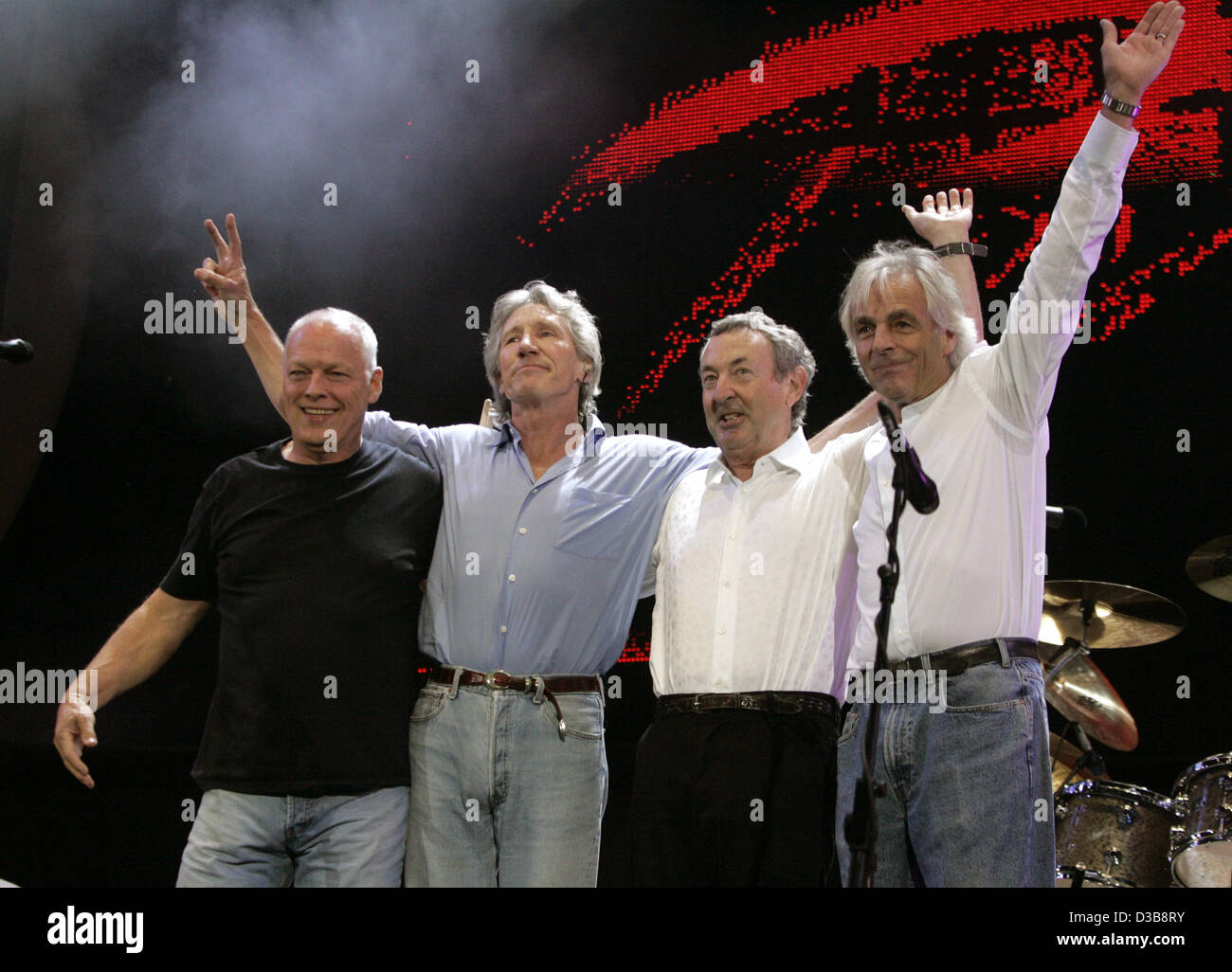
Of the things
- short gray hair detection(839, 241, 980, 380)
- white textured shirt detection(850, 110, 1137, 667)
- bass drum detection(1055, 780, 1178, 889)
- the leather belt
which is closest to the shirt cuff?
white textured shirt detection(850, 110, 1137, 667)

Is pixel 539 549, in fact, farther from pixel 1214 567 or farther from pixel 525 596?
pixel 1214 567

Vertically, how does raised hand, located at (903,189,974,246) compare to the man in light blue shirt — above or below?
above

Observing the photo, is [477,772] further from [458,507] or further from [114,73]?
[114,73]

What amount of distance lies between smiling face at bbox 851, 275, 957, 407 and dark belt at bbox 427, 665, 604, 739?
37.2 inches

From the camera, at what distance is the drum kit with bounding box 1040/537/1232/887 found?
380 cm

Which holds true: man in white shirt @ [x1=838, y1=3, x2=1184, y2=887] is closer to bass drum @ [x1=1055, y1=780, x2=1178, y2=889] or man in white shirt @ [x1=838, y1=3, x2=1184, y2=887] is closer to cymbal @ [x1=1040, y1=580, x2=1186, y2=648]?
cymbal @ [x1=1040, y1=580, x2=1186, y2=648]

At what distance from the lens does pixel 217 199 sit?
14.8 feet

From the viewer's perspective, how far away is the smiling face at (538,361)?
9.18ft

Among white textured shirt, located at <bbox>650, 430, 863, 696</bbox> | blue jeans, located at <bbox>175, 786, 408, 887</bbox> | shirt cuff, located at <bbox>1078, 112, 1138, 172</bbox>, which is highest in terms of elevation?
shirt cuff, located at <bbox>1078, 112, 1138, 172</bbox>

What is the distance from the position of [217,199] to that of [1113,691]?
3.95m

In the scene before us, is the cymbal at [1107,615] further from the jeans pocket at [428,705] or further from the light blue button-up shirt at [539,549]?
the jeans pocket at [428,705]

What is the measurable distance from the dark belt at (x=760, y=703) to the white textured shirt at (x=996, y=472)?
0.47 feet

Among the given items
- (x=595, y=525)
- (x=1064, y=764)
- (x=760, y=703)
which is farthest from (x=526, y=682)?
(x=1064, y=764)

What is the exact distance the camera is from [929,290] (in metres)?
2.42
